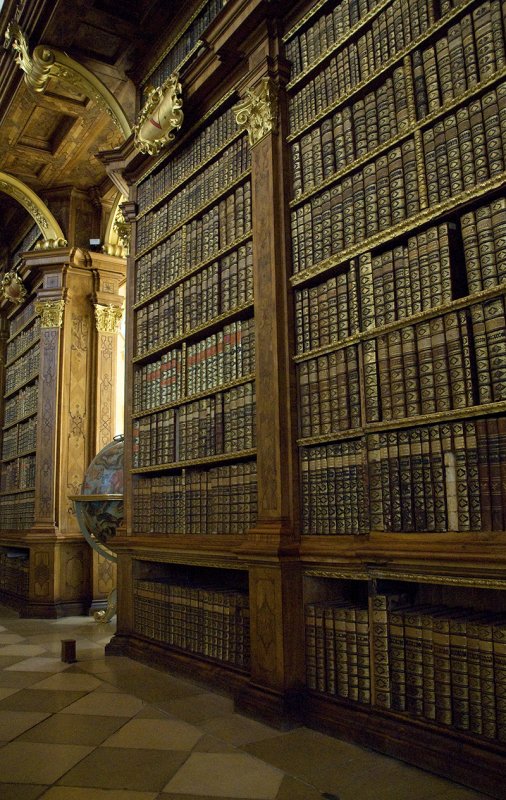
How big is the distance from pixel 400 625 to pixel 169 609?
1.81 metres

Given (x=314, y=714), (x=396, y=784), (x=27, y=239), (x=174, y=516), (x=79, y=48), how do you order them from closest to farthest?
(x=396, y=784), (x=314, y=714), (x=174, y=516), (x=79, y=48), (x=27, y=239)

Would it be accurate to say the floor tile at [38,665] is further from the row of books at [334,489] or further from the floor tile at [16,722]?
the row of books at [334,489]

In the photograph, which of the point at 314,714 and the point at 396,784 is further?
the point at 314,714

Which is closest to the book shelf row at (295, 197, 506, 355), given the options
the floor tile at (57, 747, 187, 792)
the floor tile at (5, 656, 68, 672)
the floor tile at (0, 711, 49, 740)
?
the floor tile at (57, 747, 187, 792)

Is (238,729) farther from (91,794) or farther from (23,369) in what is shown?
(23,369)

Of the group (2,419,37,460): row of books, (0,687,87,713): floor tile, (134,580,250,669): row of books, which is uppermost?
(2,419,37,460): row of books

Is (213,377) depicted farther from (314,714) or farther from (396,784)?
(396,784)

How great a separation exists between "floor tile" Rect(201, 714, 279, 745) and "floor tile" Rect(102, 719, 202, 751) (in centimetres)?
8

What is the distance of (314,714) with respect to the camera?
106 inches

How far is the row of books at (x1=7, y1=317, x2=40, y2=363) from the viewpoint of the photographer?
7480mm

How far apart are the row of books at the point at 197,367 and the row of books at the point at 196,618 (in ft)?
3.73

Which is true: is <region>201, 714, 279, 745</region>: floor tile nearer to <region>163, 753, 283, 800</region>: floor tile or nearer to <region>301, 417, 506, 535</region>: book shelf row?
<region>163, 753, 283, 800</region>: floor tile

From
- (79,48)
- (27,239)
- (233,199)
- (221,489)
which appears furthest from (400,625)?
(27,239)

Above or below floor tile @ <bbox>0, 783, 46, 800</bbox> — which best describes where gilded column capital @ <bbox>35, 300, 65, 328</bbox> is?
above
